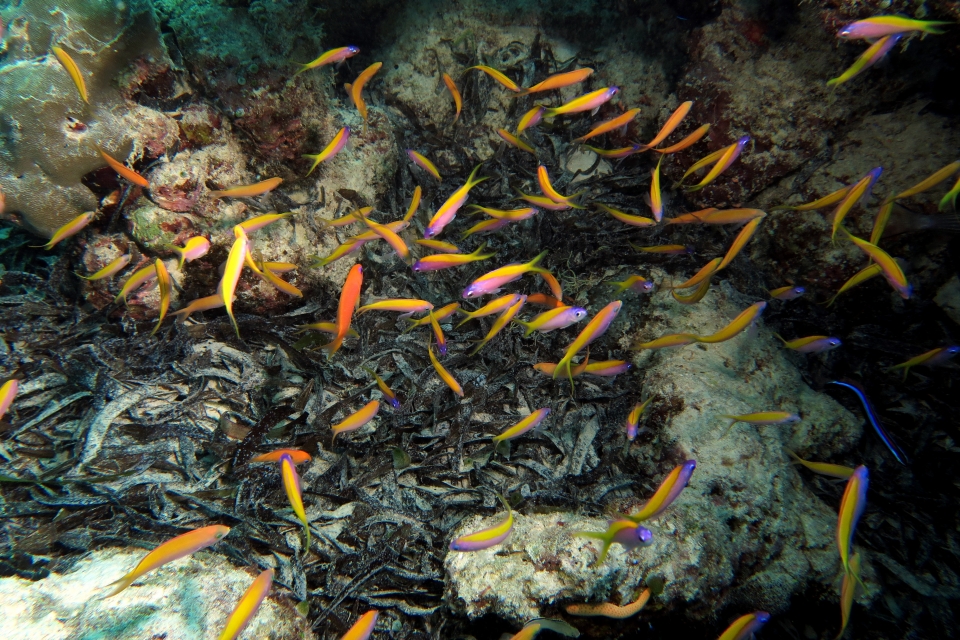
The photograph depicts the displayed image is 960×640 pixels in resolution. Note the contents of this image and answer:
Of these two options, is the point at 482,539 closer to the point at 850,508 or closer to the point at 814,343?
the point at 850,508

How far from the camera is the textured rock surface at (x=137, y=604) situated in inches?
76.4

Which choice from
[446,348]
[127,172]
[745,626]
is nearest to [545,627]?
[745,626]

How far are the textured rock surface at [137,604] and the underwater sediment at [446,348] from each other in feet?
→ 0.05

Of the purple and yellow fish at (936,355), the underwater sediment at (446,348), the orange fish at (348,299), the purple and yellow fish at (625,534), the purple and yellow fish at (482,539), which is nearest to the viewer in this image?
the purple and yellow fish at (625,534)

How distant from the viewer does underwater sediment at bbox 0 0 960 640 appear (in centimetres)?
249

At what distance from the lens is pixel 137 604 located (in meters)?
2.06

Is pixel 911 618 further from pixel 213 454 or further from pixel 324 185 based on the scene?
pixel 324 185

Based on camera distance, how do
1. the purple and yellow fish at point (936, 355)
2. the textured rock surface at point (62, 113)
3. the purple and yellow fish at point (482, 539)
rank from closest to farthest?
1. the purple and yellow fish at point (482, 539)
2. the purple and yellow fish at point (936, 355)
3. the textured rock surface at point (62, 113)

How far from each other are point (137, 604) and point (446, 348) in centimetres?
263

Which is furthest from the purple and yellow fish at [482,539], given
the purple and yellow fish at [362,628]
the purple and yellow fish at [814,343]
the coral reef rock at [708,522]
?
the purple and yellow fish at [814,343]

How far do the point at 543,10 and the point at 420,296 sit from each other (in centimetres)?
504

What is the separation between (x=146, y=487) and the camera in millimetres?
2848

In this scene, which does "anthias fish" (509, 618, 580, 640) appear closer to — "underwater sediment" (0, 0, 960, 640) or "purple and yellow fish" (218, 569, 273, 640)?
"underwater sediment" (0, 0, 960, 640)

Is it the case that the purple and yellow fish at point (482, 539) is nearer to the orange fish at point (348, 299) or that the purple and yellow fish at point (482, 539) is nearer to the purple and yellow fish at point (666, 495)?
the purple and yellow fish at point (666, 495)
